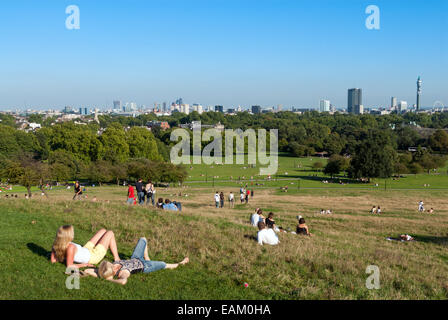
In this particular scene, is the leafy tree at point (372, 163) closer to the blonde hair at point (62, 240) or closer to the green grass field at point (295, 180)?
the green grass field at point (295, 180)

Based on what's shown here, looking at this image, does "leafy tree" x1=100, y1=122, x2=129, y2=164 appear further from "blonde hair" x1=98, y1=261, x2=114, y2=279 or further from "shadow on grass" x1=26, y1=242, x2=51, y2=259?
"blonde hair" x1=98, y1=261, x2=114, y2=279

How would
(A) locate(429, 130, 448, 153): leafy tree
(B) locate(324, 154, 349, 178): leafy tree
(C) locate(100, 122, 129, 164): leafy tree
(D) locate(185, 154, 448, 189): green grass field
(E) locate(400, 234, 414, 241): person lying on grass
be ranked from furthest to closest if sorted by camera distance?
(A) locate(429, 130, 448, 153): leafy tree, (C) locate(100, 122, 129, 164): leafy tree, (B) locate(324, 154, 349, 178): leafy tree, (D) locate(185, 154, 448, 189): green grass field, (E) locate(400, 234, 414, 241): person lying on grass

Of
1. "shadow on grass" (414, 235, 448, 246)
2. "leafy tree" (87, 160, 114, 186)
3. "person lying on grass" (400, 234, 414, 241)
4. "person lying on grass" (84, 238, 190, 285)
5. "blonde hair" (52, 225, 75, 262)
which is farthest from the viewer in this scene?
"leafy tree" (87, 160, 114, 186)

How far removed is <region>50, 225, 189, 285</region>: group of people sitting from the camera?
295 inches

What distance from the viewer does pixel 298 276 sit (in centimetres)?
857

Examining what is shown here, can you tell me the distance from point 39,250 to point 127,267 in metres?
2.69

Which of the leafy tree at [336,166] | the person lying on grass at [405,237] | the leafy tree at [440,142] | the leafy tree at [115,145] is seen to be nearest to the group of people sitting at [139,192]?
the person lying on grass at [405,237]

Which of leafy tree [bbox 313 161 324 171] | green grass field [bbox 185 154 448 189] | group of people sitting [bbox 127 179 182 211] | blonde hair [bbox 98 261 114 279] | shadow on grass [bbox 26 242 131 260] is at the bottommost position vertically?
green grass field [bbox 185 154 448 189]

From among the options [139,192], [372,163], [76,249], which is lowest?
[372,163]

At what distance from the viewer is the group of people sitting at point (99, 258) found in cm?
750

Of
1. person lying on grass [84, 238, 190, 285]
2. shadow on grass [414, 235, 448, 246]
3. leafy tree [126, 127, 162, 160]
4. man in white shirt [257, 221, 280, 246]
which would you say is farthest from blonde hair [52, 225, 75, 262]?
leafy tree [126, 127, 162, 160]

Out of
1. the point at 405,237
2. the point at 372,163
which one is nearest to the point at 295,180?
the point at 372,163

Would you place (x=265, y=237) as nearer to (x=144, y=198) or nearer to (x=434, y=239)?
(x=434, y=239)

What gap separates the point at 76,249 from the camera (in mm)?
7910
